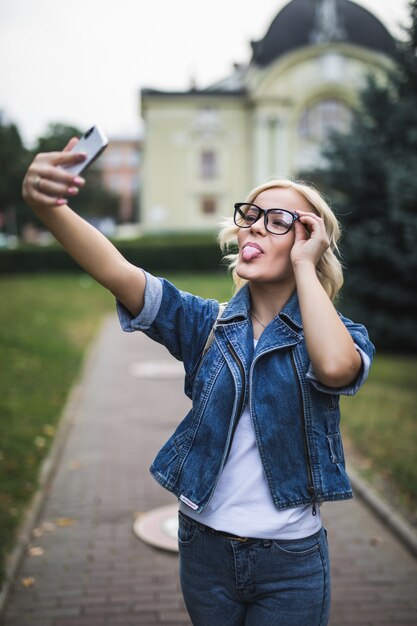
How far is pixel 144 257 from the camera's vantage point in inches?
1262

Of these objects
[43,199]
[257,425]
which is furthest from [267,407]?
[43,199]

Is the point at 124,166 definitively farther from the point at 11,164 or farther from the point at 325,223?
the point at 325,223

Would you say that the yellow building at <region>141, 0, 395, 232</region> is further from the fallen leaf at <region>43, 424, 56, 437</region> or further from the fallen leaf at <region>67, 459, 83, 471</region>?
the fallen leaf at <region>67, 459, 83, 471</region>

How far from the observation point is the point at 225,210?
151 feet

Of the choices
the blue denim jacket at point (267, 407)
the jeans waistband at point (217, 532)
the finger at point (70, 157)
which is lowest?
the jeans waistband at point (217, 532)

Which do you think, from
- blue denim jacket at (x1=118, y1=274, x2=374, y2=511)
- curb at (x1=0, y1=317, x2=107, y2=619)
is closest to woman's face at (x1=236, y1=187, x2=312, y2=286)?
blue denim jacket at (x1=118, y1=274, x2=374, y2=511)

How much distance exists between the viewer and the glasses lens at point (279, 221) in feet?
7.34

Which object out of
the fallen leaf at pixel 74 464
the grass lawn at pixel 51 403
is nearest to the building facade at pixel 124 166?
the grass lawn at pixel 51 403

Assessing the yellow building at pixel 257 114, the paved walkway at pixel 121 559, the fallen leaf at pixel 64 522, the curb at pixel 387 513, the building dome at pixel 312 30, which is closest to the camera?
the paved walkway at pixel 121 559

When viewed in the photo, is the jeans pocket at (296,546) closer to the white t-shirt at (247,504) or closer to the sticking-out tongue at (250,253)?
the white t-shirt at (247,504)

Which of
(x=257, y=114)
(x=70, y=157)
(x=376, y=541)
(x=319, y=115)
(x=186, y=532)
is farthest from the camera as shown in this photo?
(x=319, y=115)

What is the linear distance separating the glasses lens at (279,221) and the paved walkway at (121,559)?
2.77 metres

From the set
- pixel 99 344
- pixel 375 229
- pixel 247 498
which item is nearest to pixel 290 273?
pixel 247 498

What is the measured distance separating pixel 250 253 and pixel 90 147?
63 cm
